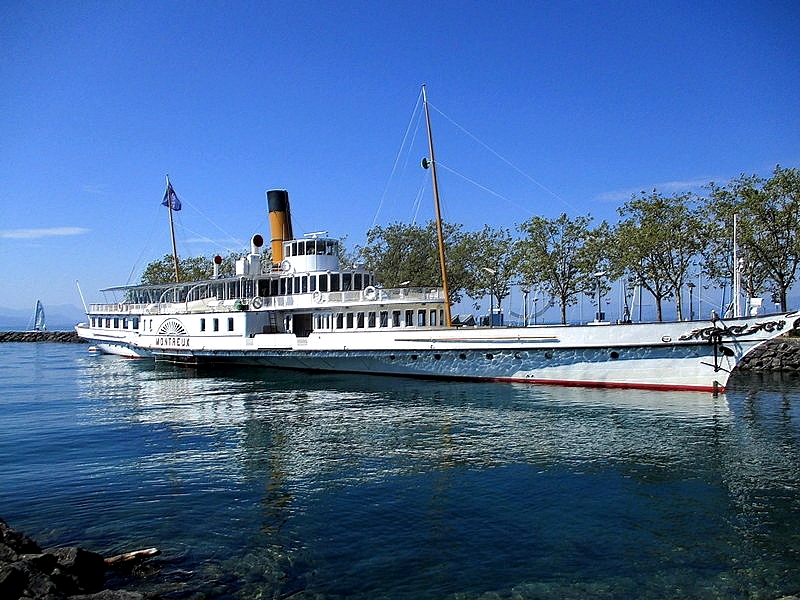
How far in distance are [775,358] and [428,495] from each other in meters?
→ 35.0

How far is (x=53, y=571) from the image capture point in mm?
8961

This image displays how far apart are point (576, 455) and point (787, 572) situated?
7.30 m

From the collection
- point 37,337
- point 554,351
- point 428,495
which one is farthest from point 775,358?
point 37,337

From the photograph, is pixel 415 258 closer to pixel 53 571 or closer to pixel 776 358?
pixel 776 358

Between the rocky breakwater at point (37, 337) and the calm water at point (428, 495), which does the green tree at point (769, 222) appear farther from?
the rocky breakwater at point (37, 337)

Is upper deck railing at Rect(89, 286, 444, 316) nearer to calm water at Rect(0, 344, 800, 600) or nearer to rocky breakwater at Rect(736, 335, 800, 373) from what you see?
calm water at Rect(0, 344, 800, 600)

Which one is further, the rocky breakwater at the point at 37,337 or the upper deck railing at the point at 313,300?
the rocky breakwater at the point at 37,337

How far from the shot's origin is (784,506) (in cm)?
1284

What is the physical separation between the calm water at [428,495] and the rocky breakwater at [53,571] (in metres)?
0.41

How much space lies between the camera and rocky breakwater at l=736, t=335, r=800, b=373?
39.5 m

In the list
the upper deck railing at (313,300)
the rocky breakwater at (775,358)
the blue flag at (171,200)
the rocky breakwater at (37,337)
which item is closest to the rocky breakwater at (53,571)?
the upper deck railing at (313,300)

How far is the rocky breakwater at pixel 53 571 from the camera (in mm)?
8117

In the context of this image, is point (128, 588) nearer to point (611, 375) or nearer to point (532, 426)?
point (532, 426)

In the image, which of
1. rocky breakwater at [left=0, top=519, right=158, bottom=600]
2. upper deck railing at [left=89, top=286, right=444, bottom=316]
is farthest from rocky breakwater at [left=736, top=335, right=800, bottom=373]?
rocky breakwater at [left=0, top=519, right=158, bottom=600]
